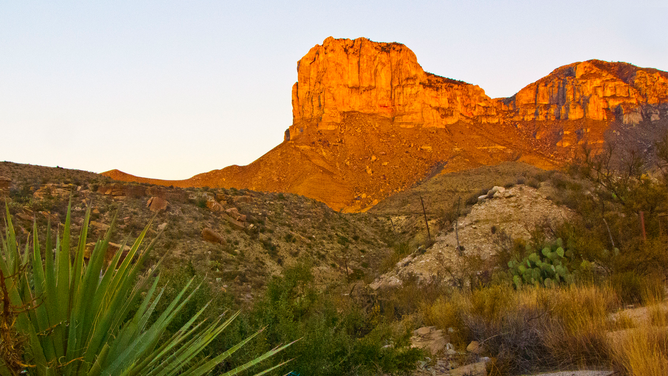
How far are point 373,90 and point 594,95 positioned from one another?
1980 inches

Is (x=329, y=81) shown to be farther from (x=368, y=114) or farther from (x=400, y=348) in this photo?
(x=400, y=348)

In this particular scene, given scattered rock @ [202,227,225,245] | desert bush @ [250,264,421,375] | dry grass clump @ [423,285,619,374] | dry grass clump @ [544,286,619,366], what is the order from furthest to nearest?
1. scattered rock @ [202,227,225,245]
2. dry grass clump @ [423,285,619,374]
3. dry grass clump @ [544,286,619,366]
4. desert bush @ [250,264,421,375]

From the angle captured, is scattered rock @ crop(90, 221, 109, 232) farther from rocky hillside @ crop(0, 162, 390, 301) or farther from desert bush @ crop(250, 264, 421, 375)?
desert bush @ crop(250, 264, 421, 375)

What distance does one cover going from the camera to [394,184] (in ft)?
254

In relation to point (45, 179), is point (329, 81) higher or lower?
higher

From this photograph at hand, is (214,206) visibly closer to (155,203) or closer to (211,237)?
(155,203)

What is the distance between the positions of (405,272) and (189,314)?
11.7 m

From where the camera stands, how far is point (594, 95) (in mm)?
104812

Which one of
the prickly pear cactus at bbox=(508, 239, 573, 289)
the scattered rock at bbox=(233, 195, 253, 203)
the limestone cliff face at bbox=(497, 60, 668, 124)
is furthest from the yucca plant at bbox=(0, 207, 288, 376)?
the limestone cliff face at bbox=(497, 60, 668, 124)

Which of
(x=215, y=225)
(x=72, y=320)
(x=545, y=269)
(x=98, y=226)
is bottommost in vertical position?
(x=545, y=269)

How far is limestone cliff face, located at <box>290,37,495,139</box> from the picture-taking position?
98.6m

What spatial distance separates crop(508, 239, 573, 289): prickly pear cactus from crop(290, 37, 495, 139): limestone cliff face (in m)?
83.6

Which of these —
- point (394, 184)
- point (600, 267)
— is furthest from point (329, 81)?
point (600, 267)

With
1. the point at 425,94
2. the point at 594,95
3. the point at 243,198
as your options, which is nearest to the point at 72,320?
the point at 243,198
